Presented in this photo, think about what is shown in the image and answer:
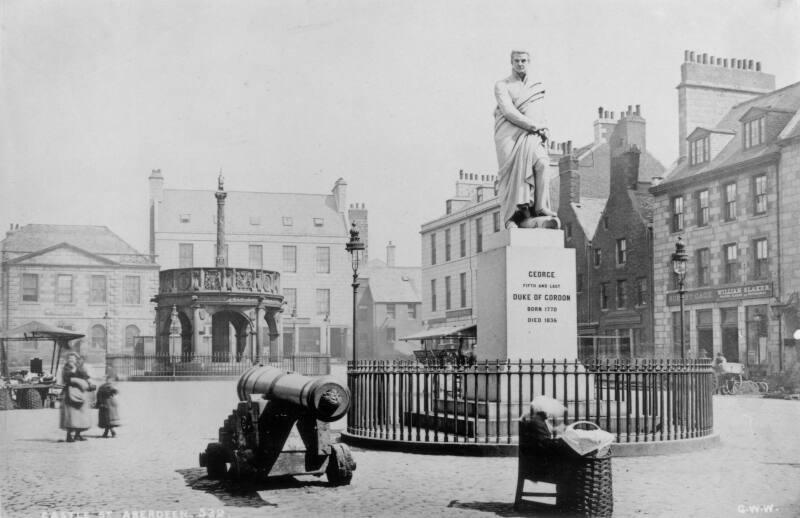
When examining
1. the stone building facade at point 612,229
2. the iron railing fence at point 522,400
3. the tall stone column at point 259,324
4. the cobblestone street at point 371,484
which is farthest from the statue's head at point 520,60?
the stone building facade at point 612,229

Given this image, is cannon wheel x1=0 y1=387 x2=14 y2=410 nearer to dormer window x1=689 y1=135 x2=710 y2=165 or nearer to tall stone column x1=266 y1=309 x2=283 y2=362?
tall stone column x1=266 y1=309 x2=283 y2=362

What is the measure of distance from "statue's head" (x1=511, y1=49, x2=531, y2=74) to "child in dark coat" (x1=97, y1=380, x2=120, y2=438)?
928 cm

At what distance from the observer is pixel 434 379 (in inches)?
501

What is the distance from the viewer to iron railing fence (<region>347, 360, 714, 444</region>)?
11.6 m

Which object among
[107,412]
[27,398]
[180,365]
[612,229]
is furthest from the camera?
[612,229]

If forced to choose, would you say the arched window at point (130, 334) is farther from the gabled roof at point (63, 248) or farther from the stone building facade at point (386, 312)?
the stone building facade at point (386, 312)

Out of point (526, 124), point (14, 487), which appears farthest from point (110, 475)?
point (526, 124)

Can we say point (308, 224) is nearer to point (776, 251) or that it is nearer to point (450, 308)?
point (450, 308)

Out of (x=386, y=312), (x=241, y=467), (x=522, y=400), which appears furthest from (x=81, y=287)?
(x=241, y=467)

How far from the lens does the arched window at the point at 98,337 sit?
152 ft

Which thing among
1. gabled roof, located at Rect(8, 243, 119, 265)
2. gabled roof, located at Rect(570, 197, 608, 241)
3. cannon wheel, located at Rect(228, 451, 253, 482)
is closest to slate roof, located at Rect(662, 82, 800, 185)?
gabled roof, located at Rect(570, 197, 608, 241)

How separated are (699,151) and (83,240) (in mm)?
33168

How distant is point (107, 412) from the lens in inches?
599

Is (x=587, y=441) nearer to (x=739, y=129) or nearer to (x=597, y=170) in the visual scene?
(x=739, y=129)
